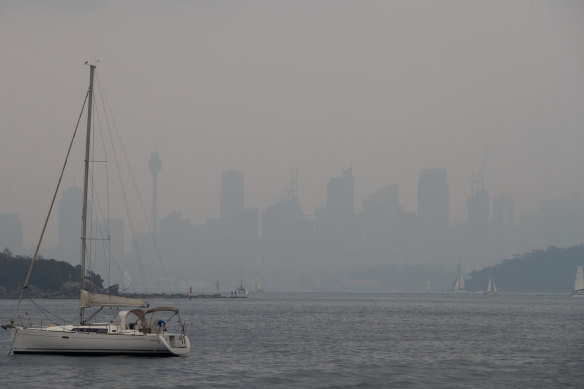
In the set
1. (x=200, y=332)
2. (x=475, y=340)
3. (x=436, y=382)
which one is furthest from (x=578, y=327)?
(x=436, y=382)

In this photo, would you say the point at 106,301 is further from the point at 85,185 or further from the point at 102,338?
the point at 85,185

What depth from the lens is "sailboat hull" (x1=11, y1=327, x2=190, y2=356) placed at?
61812 mm

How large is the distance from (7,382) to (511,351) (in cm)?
4568

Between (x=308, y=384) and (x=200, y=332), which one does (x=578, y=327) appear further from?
(x=308, y=384)

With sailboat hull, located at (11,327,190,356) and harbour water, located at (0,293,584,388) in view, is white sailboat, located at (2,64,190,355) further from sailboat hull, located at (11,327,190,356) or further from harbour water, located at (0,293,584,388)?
harbour water, located at (0,293,584,388)

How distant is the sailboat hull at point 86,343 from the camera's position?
61812 millimetres

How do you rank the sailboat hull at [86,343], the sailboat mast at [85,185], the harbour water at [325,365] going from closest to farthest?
the harbour water at [325,365] → the sailboat hull at [86,343] → the sailboat mast at [85,185]

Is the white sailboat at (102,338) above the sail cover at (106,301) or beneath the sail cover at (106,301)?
beneath

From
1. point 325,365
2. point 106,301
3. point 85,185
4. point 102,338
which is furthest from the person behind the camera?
point 85,185

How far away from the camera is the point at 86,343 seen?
61.9 metres

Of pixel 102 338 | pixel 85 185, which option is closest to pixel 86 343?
pixel 102 338

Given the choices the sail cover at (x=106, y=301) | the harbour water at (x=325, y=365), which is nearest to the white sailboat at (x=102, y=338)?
the sail cover at (x=106, y=301)

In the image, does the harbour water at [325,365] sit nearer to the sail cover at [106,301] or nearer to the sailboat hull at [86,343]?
the sailboat hull at [86,343]

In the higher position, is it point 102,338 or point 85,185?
point 85,185
